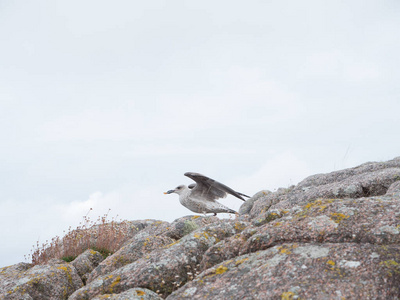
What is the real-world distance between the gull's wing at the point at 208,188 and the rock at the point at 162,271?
6387mm

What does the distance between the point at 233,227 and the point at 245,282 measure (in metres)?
2.98

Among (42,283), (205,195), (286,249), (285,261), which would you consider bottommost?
(285,261)

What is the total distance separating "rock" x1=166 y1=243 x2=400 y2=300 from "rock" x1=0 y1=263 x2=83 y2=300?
15.5 ft

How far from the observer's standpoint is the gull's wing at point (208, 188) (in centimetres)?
1304

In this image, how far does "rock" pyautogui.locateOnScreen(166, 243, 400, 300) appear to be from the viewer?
3641mm

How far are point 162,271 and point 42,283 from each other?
3.45 metres

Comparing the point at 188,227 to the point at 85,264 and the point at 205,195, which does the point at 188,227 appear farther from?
the point at 205,195

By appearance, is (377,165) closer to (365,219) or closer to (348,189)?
(348,189)

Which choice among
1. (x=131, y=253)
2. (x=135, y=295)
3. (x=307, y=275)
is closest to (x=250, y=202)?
(x=131, y=253)


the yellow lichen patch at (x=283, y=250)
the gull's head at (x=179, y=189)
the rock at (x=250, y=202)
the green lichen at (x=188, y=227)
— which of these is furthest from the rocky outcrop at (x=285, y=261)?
the rock at (x=250, y=202)

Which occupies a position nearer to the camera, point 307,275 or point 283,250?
point 307,275

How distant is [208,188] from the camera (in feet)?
44.0

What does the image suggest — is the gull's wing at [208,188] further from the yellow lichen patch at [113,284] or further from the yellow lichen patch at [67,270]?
→ the yellow lichen patch at [113,284]

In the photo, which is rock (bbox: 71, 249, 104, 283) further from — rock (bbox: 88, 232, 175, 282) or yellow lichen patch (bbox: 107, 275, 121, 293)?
yellow lichen patch (bbox: 107, 275, 121, 293)
